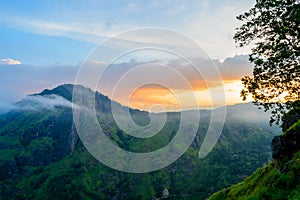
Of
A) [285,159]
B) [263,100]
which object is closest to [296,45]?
[263,100]

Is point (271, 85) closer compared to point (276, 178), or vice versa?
point (271, 85)

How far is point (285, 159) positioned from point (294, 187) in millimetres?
6126

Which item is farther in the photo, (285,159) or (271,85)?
(285,159)

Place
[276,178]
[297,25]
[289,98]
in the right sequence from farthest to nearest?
[276,178]
[289,98]
[297,25]

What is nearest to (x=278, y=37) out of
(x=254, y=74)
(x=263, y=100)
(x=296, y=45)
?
(x=296, y=45)

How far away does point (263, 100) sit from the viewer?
108ft

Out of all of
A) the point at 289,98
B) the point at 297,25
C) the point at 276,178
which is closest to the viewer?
the point at 297,25

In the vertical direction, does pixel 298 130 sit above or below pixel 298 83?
below

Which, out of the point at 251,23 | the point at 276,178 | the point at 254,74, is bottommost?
the point at 276,178

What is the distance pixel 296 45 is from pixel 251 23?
549 cm

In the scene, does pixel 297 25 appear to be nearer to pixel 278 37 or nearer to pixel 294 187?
pixel 278 37

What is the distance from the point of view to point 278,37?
3073 cm

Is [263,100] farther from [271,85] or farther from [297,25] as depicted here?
[297,25]

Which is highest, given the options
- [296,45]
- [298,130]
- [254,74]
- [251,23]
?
[251,23]
